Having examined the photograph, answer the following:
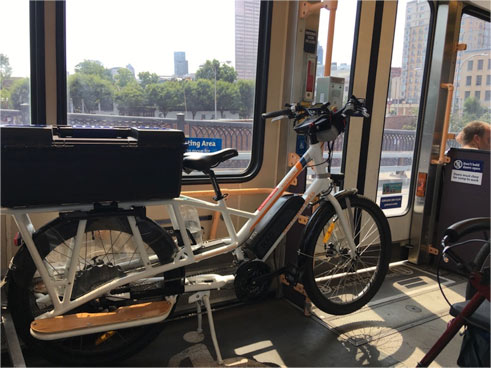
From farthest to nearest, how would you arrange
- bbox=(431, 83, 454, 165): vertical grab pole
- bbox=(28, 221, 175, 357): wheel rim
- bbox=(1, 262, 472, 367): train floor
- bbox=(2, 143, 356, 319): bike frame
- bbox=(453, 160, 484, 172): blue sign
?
1. bbox=(431, 83, 454, 165): vertical grab pole
2. bbox=(453, 160, 484, 172): blue sign
3. bbox=(1, 262, 472, 367): train floor
4. bbox=(28, 221, 175, 357): wheel rim
5. bbox=(2, 143, 356, 319): bike frame

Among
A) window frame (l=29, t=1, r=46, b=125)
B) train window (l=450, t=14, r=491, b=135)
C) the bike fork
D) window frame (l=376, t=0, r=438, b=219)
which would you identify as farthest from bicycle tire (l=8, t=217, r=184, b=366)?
train window (l=450, t=14, r=491, b=135)

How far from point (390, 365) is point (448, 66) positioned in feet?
9.27

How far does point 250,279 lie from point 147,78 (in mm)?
1427

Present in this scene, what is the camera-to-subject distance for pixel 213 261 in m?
2.73

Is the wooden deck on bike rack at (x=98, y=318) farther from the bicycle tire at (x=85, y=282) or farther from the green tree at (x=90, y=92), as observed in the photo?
the green tree at (x=90, y=92)

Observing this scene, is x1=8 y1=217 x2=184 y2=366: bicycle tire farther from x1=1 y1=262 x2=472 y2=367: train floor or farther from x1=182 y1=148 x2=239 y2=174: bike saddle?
x1=182 y1=148 x2=239 y2=174: bike saddle

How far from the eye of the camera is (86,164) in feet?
6.12

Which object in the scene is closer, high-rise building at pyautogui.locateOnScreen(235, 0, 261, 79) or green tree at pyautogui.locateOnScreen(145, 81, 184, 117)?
green tree at pyautogui.locateOnScreen(145, 81, 184, 117)

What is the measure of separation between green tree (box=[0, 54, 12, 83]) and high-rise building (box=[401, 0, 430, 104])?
3210mm

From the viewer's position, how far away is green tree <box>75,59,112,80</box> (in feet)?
7.86

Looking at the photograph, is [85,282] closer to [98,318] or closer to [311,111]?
[98,318]

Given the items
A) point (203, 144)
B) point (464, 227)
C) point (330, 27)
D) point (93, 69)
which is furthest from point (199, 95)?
point (464, 227)

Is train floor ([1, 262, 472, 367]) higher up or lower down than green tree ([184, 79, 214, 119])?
lower down

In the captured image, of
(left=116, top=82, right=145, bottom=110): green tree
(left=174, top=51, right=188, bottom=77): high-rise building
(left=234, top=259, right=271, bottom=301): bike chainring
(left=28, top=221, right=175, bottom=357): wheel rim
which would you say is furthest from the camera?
(left=174, top=51, right=188, bottom=77): high-rise building
